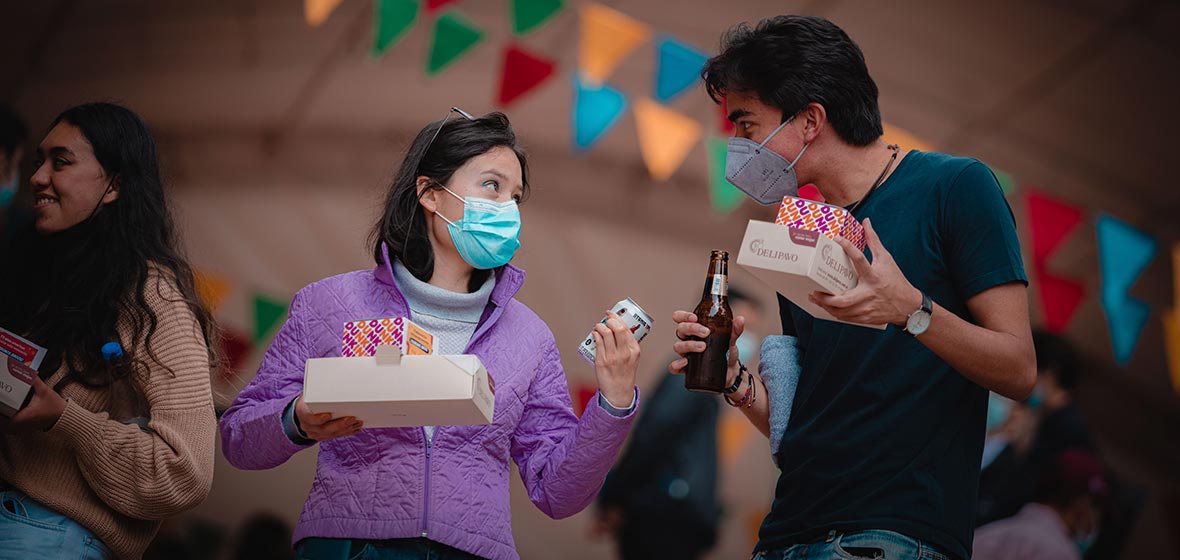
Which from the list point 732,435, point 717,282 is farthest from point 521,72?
point 717,282

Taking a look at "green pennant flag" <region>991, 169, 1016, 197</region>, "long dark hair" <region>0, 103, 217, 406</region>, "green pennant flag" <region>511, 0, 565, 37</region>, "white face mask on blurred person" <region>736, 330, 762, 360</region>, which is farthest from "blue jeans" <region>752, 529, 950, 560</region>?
"green pennant flag" <region>991, 169, 1016, 197</region>

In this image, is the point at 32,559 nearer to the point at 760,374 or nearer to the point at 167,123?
the point at 760,374

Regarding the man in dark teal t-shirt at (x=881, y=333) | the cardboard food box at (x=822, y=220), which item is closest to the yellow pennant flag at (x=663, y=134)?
the man in dark teal t-shirt at (x=881, y=333)

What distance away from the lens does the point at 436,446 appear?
7.93 feet

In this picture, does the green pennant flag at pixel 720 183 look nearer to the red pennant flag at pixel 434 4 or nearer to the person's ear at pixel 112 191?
the red pennant flag at pixel 434 4

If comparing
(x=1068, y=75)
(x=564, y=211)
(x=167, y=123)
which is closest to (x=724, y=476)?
(x=564, y=211)

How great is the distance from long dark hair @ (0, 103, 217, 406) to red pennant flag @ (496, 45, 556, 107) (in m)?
3.00

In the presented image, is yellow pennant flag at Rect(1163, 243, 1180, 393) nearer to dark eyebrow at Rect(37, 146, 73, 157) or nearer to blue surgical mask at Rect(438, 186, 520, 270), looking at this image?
blue surgical mask at Rect(438, 186, 520, 270)

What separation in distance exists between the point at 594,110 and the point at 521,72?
440mm

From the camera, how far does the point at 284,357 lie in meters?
2.54

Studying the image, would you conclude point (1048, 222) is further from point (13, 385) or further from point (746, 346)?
point (13, 385)

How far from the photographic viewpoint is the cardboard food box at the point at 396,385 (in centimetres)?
207

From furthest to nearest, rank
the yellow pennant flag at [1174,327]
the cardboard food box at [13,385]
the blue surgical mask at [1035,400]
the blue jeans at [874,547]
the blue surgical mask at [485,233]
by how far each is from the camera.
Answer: the yellow pennant flag at [1174,327] < the blue surgical mask at [1035,400] < the blue surgical mask at [485,233] < the cardboard food box at [13,385] < the blue jeans at [874,547]

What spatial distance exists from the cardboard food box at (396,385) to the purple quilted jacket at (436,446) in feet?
0.90
